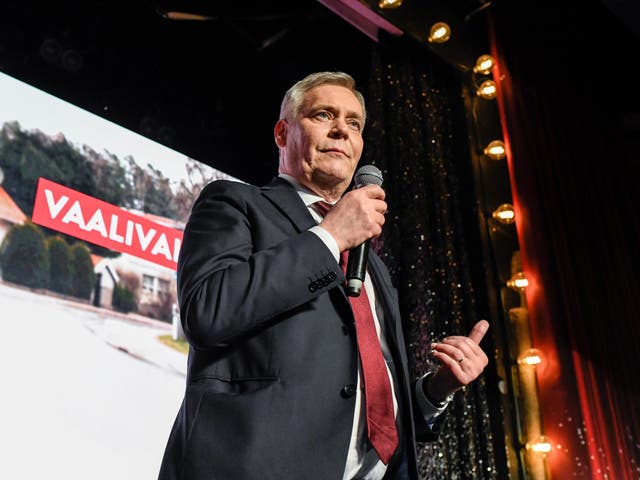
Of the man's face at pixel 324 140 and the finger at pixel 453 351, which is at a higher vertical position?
the man's face at pixel 324 140

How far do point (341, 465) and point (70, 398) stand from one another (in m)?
1.31

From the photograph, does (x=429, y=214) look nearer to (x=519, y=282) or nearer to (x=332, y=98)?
(x=519, y=282)

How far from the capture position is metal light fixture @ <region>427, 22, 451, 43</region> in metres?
2.89

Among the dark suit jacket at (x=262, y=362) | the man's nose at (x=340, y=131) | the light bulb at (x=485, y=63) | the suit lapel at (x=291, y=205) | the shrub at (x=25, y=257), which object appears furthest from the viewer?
the light bulb at (x=485, y=63)

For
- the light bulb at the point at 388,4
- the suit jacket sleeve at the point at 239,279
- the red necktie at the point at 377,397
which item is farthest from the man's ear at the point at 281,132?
the light bulb at the point at 388,4

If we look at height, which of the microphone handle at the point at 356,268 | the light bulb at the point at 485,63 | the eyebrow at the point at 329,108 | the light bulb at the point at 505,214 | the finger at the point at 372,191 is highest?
the light bulb at the point at 485,63

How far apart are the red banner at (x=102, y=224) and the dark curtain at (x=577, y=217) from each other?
1498mm

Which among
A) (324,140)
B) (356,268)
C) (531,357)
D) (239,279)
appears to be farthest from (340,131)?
(531,357)

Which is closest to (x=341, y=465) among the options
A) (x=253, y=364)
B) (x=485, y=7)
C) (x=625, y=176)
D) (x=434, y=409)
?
(x=253, y=364)

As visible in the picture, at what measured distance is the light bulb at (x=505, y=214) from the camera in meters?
2.76

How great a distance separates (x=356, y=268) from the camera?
1.11 metres

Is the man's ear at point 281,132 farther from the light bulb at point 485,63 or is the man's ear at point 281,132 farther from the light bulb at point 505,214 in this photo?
the light bulb at point 485,63

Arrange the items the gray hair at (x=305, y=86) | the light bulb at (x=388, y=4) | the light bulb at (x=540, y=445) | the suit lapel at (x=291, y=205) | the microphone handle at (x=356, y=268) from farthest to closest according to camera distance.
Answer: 1. the light bulb at (x=388, y=4)
2. the light bulb at (x=540, y=445)
3. the gray hair at (x=305, y=86)
4. the suit lapel at (x=291, y=205)
5. the microphone handle at (x=356, y=268)

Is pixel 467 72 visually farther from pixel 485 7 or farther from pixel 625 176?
pixel 625 176
